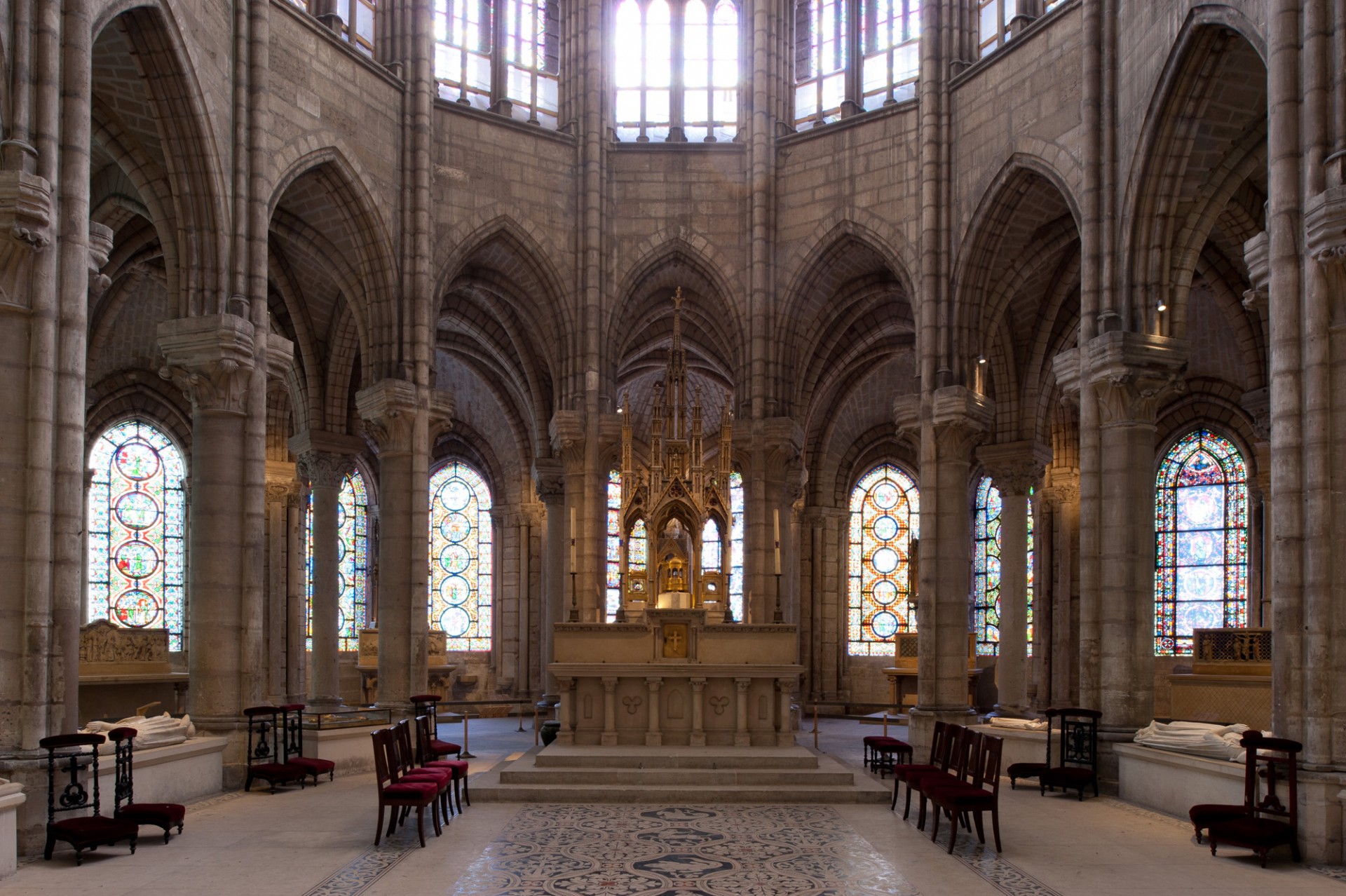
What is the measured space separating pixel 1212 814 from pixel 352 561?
28582 mm

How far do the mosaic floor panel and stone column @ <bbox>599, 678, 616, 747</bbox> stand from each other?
293 centimetres

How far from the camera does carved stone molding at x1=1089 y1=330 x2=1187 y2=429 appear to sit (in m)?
17.6

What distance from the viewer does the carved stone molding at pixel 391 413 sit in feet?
A: 74.4

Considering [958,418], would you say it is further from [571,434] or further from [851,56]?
[851,56]

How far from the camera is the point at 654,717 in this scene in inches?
729

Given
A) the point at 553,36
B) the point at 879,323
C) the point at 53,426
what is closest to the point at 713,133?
the point at 553,36

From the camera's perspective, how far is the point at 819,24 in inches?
1062

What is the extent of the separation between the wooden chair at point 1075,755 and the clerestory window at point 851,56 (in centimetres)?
1312

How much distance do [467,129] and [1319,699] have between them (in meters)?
18.2

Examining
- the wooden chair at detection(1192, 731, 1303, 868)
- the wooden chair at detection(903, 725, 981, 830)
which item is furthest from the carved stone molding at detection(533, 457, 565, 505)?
the wooden chair at detection(1192, 731, 1303, 868)

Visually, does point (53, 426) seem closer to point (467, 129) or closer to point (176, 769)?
point (176, 769)

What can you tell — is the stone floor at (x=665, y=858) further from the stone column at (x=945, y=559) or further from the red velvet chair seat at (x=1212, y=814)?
the stone column at (x=945, y=559)

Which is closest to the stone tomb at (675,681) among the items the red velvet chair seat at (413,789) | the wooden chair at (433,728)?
the wooden chair at (433,728)

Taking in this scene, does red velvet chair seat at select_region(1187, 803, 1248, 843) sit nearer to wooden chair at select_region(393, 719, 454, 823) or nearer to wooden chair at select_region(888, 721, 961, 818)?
wooden chair at select_region(888, 721, 961, 818)
